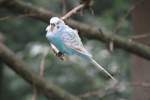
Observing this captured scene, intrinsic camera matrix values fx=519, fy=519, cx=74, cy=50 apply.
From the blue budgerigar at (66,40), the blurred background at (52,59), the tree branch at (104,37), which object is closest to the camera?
the blue budgerigar at (66,40)

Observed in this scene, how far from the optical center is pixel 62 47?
1.99 feet

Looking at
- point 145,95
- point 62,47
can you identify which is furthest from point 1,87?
point 62,47

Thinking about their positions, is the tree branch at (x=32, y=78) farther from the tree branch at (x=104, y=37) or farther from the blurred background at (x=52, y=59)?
the blurred background at (x=52, y=59)

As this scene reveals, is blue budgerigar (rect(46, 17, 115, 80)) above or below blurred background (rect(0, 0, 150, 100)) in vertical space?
below

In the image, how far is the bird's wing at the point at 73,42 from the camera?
1.93ft

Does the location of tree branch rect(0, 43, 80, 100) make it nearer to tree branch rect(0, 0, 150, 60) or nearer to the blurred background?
tree branch rect(0, 0, 150, 60)

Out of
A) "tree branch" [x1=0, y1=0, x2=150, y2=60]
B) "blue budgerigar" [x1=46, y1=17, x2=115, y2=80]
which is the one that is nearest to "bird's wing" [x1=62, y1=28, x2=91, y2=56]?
"blue budgerigar" [x1=46, y1=17, x2=115, y2=80]

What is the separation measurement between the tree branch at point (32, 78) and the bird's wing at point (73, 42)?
1165 mm

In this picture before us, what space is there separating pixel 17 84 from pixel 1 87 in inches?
10.5

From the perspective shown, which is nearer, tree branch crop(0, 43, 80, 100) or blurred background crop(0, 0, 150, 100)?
tree branch crop(0, 43, 80, 100)

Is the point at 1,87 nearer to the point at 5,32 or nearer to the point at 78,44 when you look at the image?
the point at 5,32

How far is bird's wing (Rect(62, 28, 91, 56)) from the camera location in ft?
1.93

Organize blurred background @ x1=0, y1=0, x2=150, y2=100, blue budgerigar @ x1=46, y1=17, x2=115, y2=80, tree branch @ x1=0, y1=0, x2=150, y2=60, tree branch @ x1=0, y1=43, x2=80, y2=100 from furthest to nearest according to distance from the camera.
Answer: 1. blurred background @ x1=0, y1=0, x2=150, y2=100
2. tree branch @ x1=0, y1=43, x2=80, y2=100
3. tree branch @ x1=0, y1=0, x2=150, y2=60
4. blue budgerigar @ x1=46, y1=17, x2=115, y2=80

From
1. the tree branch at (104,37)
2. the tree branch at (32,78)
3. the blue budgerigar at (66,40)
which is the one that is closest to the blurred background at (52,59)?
the tree branch at (32,78)
